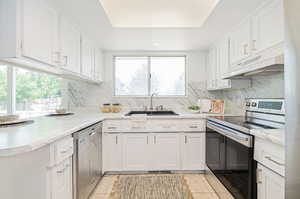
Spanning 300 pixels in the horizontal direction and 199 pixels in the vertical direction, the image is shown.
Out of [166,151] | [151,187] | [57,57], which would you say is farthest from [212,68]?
[57,57]

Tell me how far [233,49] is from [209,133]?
1.18 m

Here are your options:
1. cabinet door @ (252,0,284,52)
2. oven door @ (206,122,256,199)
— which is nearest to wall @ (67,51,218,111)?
oven door @ (206,122,256,199)

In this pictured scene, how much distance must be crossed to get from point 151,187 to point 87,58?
200 centimetres

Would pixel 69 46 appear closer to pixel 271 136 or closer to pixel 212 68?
pixel 271 136

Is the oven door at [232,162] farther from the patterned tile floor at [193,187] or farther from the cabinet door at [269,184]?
the patterned tile floor at [193,187]

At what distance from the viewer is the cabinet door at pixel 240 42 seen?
219cm

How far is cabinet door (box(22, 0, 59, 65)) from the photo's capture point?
4.84 feet

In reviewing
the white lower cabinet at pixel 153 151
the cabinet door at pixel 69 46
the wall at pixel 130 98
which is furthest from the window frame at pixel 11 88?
the white lower cabinet at pixel 153 151

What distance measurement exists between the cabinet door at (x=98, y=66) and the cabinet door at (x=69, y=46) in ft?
2.39

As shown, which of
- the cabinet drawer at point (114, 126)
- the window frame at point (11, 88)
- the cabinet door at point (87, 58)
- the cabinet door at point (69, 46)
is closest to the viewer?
the cabinet door at point (69, 46)

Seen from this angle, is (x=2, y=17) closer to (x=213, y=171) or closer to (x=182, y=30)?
(x=182, y=30)

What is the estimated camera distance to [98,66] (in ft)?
11.0

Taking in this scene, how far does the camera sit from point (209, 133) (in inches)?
103

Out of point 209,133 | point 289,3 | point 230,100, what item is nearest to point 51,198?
point 289,3
